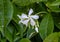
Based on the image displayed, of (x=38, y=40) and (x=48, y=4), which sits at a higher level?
(x=48, y=4)

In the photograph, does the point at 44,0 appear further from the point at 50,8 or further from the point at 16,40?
the point at 16,40

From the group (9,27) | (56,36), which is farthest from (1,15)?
(56,36)

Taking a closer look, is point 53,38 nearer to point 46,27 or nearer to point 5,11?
point 46,27

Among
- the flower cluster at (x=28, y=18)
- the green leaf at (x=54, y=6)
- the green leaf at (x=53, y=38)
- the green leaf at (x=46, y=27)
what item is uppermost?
the green leaf at (x=54, y=6)

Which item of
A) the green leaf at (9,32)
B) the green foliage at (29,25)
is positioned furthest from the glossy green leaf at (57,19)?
the green leaf at (9,32)

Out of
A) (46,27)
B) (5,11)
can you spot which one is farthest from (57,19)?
(5,11)

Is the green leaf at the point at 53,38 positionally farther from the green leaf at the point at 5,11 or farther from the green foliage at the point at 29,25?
the green leaf at the point at 5,11
